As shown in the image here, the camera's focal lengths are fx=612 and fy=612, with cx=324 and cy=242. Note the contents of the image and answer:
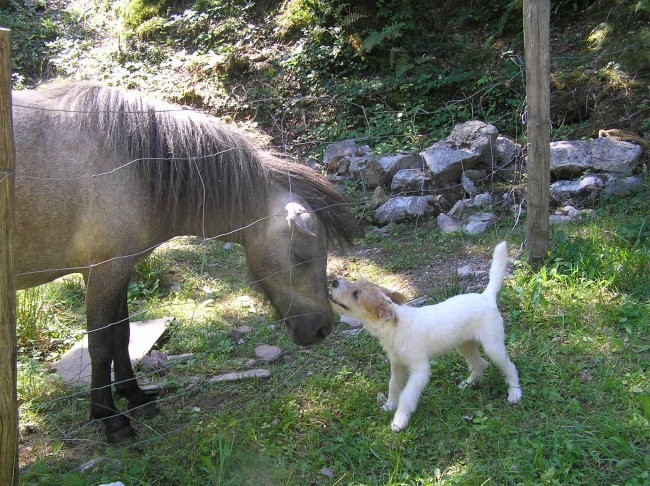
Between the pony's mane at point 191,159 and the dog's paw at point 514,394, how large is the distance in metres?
1.34

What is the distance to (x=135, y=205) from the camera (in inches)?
138

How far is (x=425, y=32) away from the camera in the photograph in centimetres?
1033

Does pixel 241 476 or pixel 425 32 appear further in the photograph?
pixel 425 32

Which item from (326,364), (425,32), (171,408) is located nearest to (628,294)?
(326,364)

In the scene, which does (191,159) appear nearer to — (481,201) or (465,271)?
(465,271)

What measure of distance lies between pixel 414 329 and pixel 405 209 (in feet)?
11.5

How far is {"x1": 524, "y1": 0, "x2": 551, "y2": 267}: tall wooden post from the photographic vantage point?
449 centimetres

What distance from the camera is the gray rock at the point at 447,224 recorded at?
6184mm

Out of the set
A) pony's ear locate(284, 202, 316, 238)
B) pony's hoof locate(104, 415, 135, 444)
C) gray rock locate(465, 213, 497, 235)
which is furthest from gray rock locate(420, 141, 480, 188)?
pony's hoof locate(104, 415, 135, 444)

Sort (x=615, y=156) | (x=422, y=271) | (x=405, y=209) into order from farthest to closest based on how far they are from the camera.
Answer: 1. (x=405, y=209)
2. (x=615, y=156)
3. (x=422, y=271)

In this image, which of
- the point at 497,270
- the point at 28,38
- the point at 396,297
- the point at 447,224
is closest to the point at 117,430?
the point at 396,297

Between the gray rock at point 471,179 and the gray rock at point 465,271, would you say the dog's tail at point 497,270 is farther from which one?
the gray rock at point 471,179

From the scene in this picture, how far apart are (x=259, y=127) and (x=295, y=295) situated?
19.7ft

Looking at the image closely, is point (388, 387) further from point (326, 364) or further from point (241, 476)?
point (241, 476)
